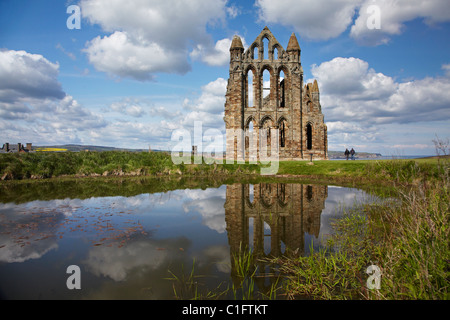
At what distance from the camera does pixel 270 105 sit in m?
32.8

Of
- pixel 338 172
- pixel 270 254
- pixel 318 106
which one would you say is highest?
pixel 318 106

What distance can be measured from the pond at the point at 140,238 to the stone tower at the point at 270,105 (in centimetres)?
2033

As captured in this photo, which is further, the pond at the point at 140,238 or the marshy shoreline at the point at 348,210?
the pond at the point at 140,238

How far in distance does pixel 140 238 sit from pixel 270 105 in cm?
2893

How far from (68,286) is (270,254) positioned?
426 cm

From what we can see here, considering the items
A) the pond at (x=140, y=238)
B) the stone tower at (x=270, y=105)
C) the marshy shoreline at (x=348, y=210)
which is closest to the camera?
the marshy shoreline at (x=348, y=210)

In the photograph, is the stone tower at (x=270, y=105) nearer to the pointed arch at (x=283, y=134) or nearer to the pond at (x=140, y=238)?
the pointed arch at (x=283, y=134)

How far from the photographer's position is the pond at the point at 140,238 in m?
4.53

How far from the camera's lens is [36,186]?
52.1 ft

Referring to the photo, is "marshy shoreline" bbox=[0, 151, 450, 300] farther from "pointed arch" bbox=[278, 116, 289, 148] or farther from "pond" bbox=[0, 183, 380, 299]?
"pointed arch" bbox=[278, 116, 289, 148]

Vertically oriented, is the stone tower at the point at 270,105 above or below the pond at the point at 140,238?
above

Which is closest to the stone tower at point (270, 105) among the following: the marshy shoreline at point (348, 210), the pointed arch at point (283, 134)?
the pointed arch at point (283, 134)
